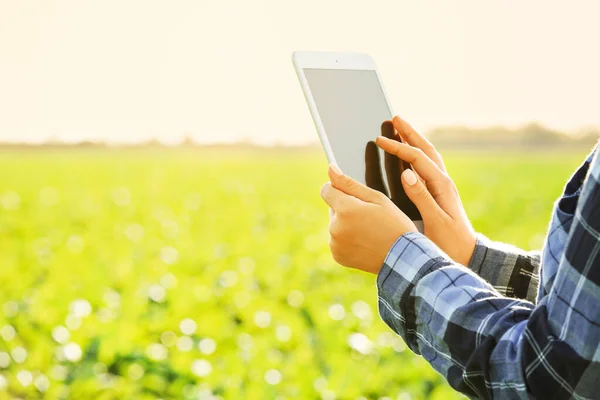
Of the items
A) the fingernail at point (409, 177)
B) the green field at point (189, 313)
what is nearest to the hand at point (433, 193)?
the fingernail at point (409, 177)

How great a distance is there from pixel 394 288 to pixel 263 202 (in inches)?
338

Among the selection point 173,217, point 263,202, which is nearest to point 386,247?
point 173,217

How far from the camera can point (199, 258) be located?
5211 mm

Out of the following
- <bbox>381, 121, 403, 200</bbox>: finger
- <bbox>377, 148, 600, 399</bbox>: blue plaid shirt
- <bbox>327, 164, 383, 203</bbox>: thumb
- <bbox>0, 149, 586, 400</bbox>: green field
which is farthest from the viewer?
<bbox>0, 149, 586, 400</bbox>: green field

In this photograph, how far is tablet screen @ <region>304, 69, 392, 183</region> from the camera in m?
1.38

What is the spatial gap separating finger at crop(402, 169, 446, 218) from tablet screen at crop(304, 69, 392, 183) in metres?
0.16

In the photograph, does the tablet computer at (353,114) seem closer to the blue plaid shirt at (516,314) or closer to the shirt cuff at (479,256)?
the shirt cuff at (479,256)

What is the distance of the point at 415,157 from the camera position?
122 centimetres

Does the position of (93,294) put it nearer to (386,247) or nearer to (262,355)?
(262,355)

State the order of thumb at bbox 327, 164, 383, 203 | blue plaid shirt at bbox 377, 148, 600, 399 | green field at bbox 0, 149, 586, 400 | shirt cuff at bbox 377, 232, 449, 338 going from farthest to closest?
green field at bbox 0, 149, 586, 400 < thumb at bbox 327, 164, 383, 203 < shirt cuff at bbox 377, 232, 449, 338 < blue plaid shirt at bbox 377, 148, 600, 399

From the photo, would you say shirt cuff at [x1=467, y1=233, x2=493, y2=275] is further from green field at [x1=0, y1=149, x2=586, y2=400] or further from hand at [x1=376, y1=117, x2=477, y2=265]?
green field at [x1=0, y1=149, x2=586, y2=400]

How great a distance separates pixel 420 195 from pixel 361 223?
18cm

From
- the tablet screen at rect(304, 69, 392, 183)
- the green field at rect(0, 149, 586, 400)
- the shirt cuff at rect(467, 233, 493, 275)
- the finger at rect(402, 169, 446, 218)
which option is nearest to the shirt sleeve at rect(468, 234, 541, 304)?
the shirt cuff at rect(467, 233, 493, 275)

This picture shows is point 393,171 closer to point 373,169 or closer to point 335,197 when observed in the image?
point 373,169
